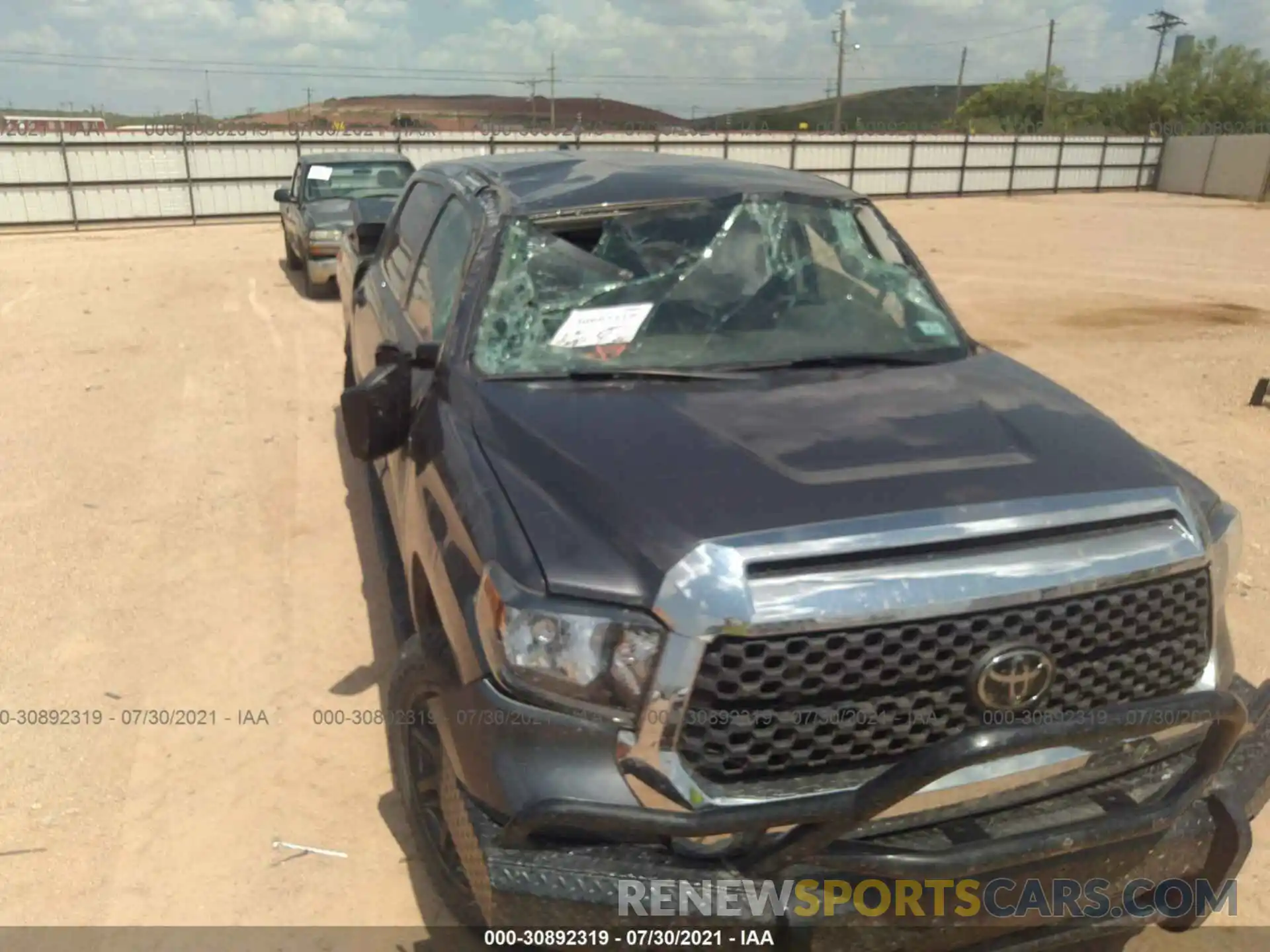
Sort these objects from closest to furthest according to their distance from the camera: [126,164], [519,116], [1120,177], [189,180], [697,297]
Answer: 1. [697,297]
2. [126,164]
3. [189,180]
4. [1120,177]
5. [519,116]

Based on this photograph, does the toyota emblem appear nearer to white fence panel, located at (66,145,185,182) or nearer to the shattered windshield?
the shattered windshield

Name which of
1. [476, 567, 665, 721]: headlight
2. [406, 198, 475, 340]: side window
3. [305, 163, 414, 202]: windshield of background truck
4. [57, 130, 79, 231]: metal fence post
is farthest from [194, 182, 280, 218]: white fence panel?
[476, 567, 665, 721]: headlight

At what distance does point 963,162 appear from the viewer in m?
29.4

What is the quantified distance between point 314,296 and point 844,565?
10748 mm

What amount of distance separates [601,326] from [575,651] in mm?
1339

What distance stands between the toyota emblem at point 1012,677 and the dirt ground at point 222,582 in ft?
3.76

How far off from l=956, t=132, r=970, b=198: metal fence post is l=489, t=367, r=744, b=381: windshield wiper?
29.1 metres

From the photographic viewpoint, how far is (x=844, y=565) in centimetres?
198

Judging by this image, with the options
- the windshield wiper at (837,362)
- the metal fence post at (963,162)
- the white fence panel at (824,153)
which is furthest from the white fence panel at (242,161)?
the windshield wiper at (837,362)

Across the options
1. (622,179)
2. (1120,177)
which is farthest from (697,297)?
(1120,177)

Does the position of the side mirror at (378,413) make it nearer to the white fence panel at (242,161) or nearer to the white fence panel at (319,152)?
the white fence panel at (319,152)

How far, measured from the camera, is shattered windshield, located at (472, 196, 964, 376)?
3.04 m

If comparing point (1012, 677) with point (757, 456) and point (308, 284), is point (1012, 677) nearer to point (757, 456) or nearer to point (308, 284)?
point (757, 456)

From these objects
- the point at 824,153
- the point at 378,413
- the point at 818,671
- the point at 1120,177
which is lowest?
the point at 1120,177
